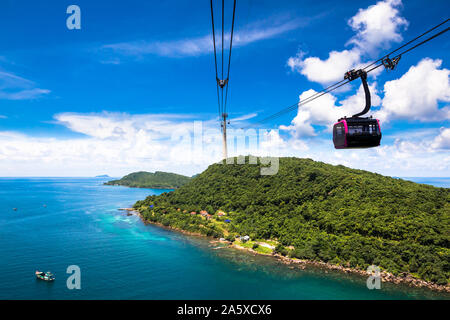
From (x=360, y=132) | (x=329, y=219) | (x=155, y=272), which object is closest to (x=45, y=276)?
(x=155, y=272)

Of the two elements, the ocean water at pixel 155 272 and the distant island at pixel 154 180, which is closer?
the ocean water at pixel 155 272

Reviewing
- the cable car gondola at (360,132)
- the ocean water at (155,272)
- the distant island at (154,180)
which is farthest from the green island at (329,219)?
the distant island at (154,180)

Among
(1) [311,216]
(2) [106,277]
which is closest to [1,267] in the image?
(2) [106,277]

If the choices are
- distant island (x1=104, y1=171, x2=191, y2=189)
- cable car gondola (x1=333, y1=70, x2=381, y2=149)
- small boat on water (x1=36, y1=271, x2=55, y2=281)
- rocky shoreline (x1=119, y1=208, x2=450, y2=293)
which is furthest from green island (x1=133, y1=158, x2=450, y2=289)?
distant island (x1=104, y1=171, x2=191, y2=189)

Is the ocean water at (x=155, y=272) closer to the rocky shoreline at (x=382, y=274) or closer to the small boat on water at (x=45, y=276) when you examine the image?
the small boat on water at (x=45, y=276)

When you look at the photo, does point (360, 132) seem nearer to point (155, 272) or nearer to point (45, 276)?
point (155, 272)
